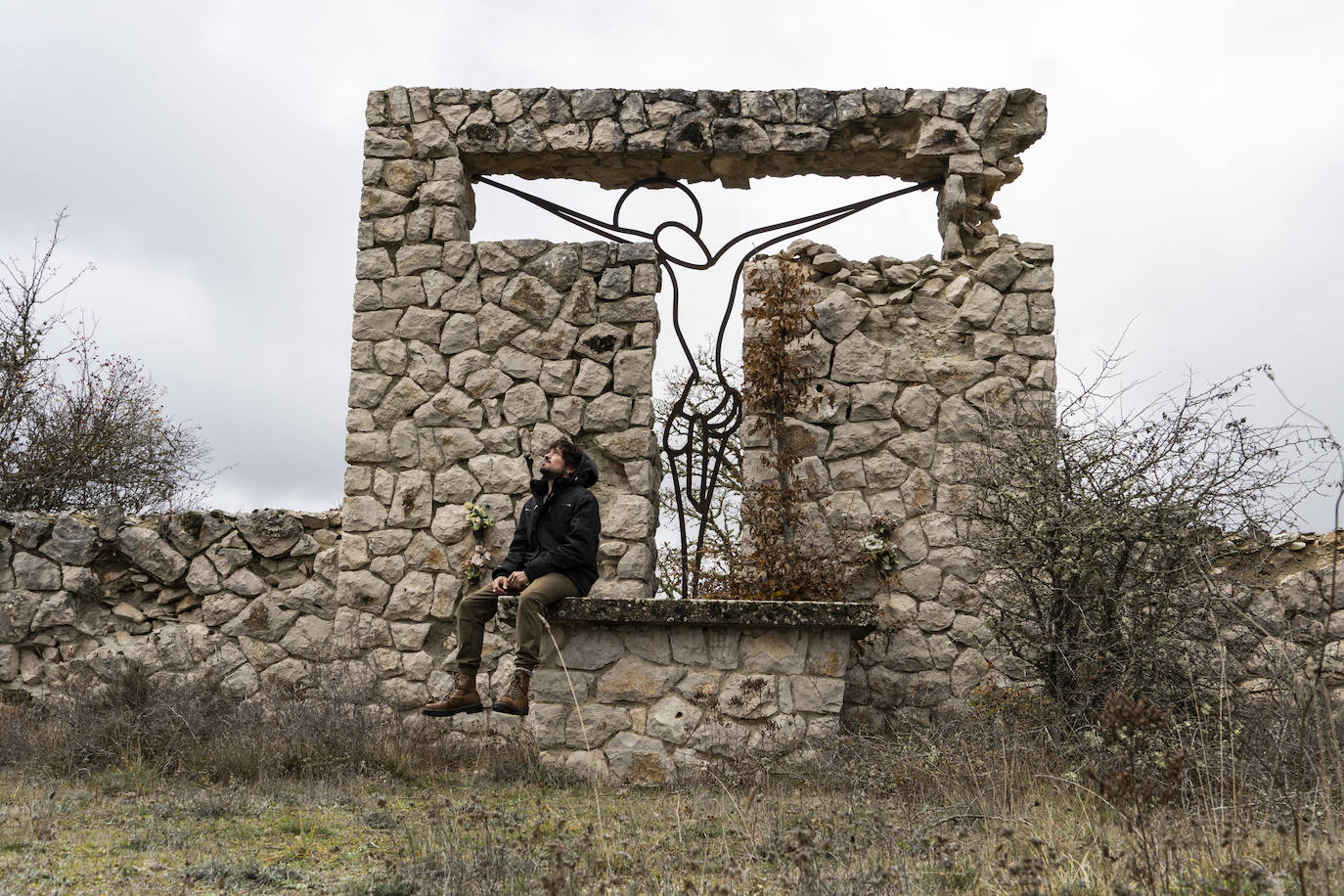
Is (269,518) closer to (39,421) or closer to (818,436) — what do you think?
(818,436)

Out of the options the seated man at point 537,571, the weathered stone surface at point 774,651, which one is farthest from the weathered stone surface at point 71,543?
the weathered stone surface at point 774,651

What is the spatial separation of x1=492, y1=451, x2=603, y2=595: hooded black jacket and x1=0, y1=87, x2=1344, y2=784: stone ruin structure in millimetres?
957

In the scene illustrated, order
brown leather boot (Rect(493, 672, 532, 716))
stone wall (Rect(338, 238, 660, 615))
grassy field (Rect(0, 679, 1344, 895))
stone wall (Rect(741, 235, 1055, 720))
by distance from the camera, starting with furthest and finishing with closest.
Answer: stone wall (Rect(338, 238, 660, 615)), stone wall (Rect(741, 235, 1055, 720)), brown leather boot (Rect(493, 672, 532, 716)), grassy field (Rect(0, 679, 1344, 895))

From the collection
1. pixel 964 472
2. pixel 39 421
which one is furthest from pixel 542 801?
pixel 39 421

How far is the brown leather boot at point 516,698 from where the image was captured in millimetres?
5746

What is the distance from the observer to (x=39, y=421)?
1129 cm

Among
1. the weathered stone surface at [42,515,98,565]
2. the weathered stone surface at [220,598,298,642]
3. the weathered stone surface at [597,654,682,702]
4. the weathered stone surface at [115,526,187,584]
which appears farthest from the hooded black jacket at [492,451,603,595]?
the weathered stone surface at [42,515,98,565]

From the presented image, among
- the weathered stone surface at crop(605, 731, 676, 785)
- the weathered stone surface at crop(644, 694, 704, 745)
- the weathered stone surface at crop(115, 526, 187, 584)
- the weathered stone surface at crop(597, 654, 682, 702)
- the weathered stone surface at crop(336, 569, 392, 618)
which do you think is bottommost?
the weathered stone surface at crop(605, 731, 676, 785)

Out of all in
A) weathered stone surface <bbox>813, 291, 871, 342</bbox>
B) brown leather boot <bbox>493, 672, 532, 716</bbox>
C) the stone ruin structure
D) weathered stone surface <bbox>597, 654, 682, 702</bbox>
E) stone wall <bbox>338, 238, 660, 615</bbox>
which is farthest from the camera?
weathered stone surface <bbox>813, 291, 871, 342</bbox>

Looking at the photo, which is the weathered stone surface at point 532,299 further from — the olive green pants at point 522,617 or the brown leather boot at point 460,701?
the brown leather boot at point 460,701

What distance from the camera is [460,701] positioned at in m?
6.09

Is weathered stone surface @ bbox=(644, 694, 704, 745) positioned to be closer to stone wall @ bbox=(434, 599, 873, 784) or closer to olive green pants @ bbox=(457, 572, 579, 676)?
stone wall @ bbox=(434, 599, 873, 784)

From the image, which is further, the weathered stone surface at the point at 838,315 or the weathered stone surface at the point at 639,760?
the weathered stone surface at the point at 838,315

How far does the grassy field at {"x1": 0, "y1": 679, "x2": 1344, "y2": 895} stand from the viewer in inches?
128
